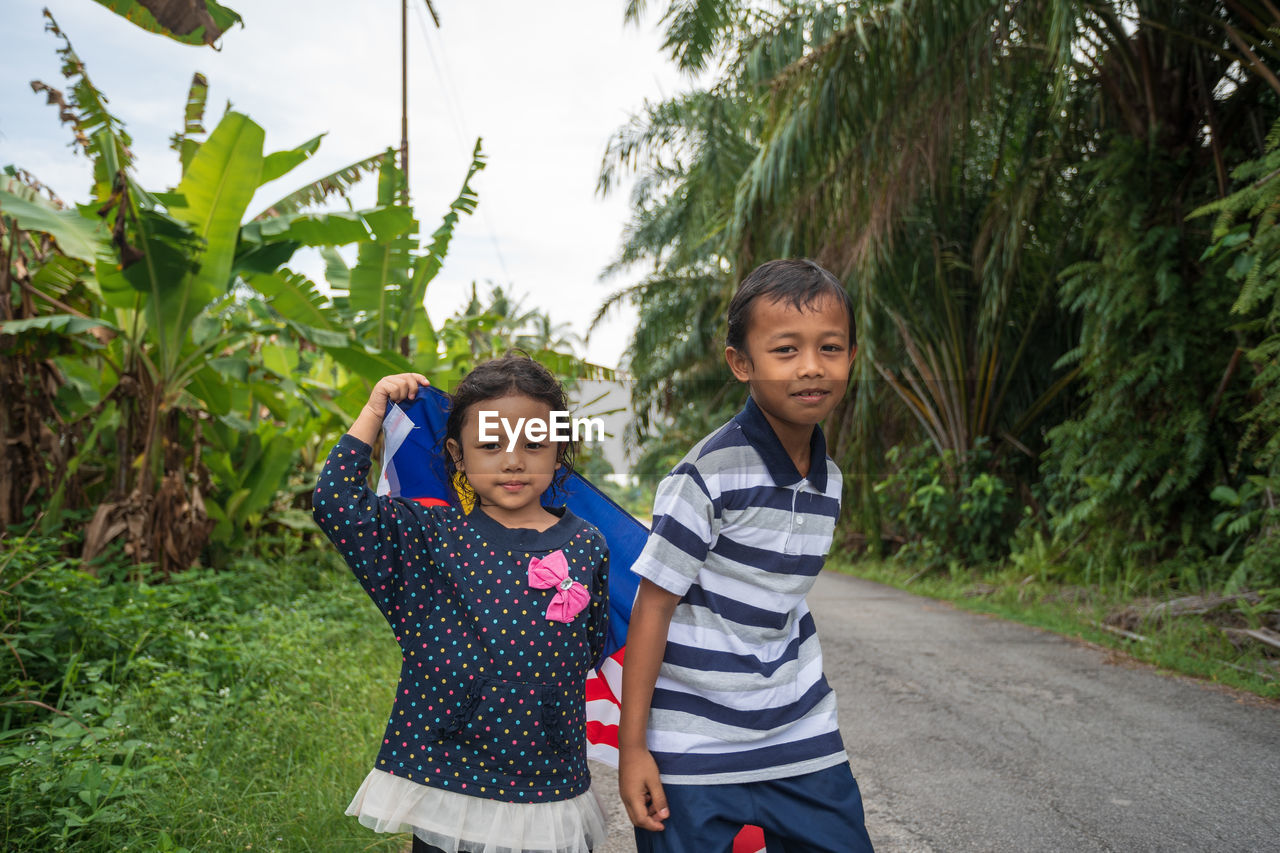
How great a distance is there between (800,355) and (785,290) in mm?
122

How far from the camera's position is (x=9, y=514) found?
4883 millimetres

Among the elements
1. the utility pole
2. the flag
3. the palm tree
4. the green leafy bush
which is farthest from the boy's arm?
the green leafy bush

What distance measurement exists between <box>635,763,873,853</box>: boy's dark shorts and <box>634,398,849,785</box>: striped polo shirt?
0.09 ft

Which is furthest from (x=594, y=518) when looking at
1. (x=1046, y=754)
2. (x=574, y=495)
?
(x=1046, y=754)

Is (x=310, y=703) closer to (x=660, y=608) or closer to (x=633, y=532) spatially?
(x=633, y=532)

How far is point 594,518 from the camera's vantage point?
6.91 ft

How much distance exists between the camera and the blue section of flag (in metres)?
2.07

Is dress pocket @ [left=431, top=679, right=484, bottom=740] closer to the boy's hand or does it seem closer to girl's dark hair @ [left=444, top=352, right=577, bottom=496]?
the boy's hand

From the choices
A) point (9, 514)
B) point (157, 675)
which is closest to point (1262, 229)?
point (157, 675)

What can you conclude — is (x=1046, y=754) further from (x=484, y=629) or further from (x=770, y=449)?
(x=484, y=629)

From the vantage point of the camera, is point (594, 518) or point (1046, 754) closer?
point (594, 518)

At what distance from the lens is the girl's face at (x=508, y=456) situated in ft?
6.00

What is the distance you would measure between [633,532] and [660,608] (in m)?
0.45

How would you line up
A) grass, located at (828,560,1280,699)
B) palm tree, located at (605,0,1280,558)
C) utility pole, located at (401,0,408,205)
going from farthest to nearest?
utility pole, located at (401,0,408,205)
palm tree, located at (605,0,1280,558)
grass, located at (828,560,1280,699)
